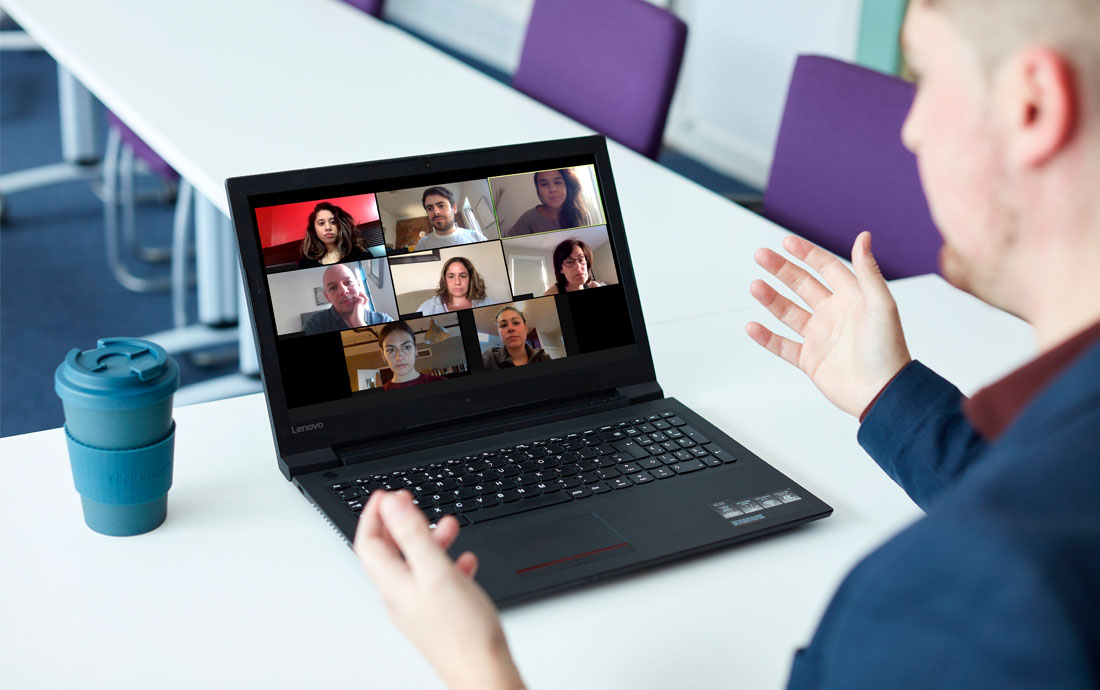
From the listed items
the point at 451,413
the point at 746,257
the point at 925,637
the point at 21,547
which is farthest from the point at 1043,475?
the point at 746,257

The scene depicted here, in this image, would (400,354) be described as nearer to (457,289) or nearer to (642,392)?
(457,289)

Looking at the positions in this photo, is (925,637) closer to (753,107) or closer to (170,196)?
(170,196)

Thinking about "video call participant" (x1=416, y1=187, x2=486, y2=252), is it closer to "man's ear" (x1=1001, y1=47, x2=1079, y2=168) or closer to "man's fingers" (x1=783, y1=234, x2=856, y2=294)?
"man's fingers" (x1=783, y1=234, x2=856, y2=294)

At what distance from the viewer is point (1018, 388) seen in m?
0.63

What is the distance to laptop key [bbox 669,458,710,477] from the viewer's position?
112 cm

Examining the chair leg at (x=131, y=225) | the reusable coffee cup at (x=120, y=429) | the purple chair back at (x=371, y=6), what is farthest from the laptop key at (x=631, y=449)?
the chair leg at (x=131, y=225)

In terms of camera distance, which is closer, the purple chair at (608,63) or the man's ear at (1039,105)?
the man's ear at (1039,105)

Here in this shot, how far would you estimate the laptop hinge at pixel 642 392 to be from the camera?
125cm

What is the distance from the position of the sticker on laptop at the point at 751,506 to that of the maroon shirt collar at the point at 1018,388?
15.8 inches

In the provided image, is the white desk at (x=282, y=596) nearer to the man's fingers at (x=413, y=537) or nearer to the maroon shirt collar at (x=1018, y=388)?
the man's fingers at (x=413, y=537)

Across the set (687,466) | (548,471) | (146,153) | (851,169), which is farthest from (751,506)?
(146,153)

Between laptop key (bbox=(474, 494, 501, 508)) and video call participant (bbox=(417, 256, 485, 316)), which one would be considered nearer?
laptop key (bbox=(474, 494, 501, 508))

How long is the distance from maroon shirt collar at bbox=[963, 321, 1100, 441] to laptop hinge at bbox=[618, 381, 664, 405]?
598mm

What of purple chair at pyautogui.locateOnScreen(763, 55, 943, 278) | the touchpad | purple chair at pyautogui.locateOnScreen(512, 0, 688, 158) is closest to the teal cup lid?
the touchpad
